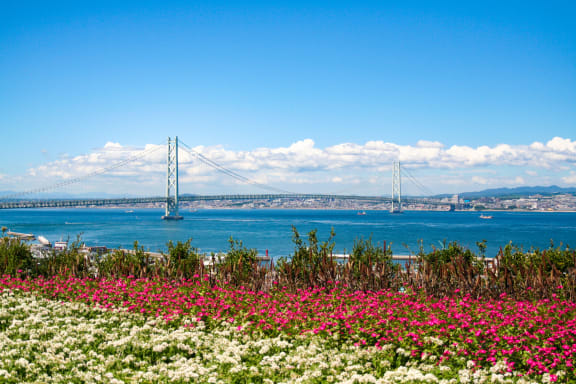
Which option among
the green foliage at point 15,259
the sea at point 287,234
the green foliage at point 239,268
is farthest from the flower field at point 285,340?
the sea at point 287,234

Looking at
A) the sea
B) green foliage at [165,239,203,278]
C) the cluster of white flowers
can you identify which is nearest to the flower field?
the cluster of white flowers

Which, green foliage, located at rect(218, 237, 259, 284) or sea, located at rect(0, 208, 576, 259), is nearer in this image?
green foliage, located at rect(218, 237, 259, 284)

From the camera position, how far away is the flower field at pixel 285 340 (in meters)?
5.26

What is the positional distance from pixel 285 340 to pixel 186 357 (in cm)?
135

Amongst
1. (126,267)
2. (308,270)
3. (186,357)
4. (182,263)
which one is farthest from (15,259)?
(186,357)

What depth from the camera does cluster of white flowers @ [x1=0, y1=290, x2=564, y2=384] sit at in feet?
16.8

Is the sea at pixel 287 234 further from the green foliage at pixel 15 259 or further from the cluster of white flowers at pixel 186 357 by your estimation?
the cluster of white flowers at pixel 186 357

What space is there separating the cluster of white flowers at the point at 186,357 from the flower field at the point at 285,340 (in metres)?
0.02

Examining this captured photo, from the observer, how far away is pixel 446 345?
20.1ft

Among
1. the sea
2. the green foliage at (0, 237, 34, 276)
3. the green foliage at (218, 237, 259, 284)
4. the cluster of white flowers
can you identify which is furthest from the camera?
the sea

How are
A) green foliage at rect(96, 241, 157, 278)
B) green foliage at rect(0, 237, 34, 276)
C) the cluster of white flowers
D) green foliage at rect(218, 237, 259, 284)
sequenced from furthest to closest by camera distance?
green foliage at rect(0, 237, 34, 276) < green foliage at rect(96, 241, 157, 278) < green foliage at rect(218, 237, 259, 284) < the cluster of white flowers

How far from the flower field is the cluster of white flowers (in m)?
0.02

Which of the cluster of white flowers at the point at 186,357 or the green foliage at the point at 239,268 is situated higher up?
the green foliage at the point at 239,268

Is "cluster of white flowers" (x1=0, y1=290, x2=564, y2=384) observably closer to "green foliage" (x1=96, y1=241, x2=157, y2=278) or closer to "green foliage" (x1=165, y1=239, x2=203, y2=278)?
"green foliage" (x1=165, y1=239, x2=203, y2=278)
